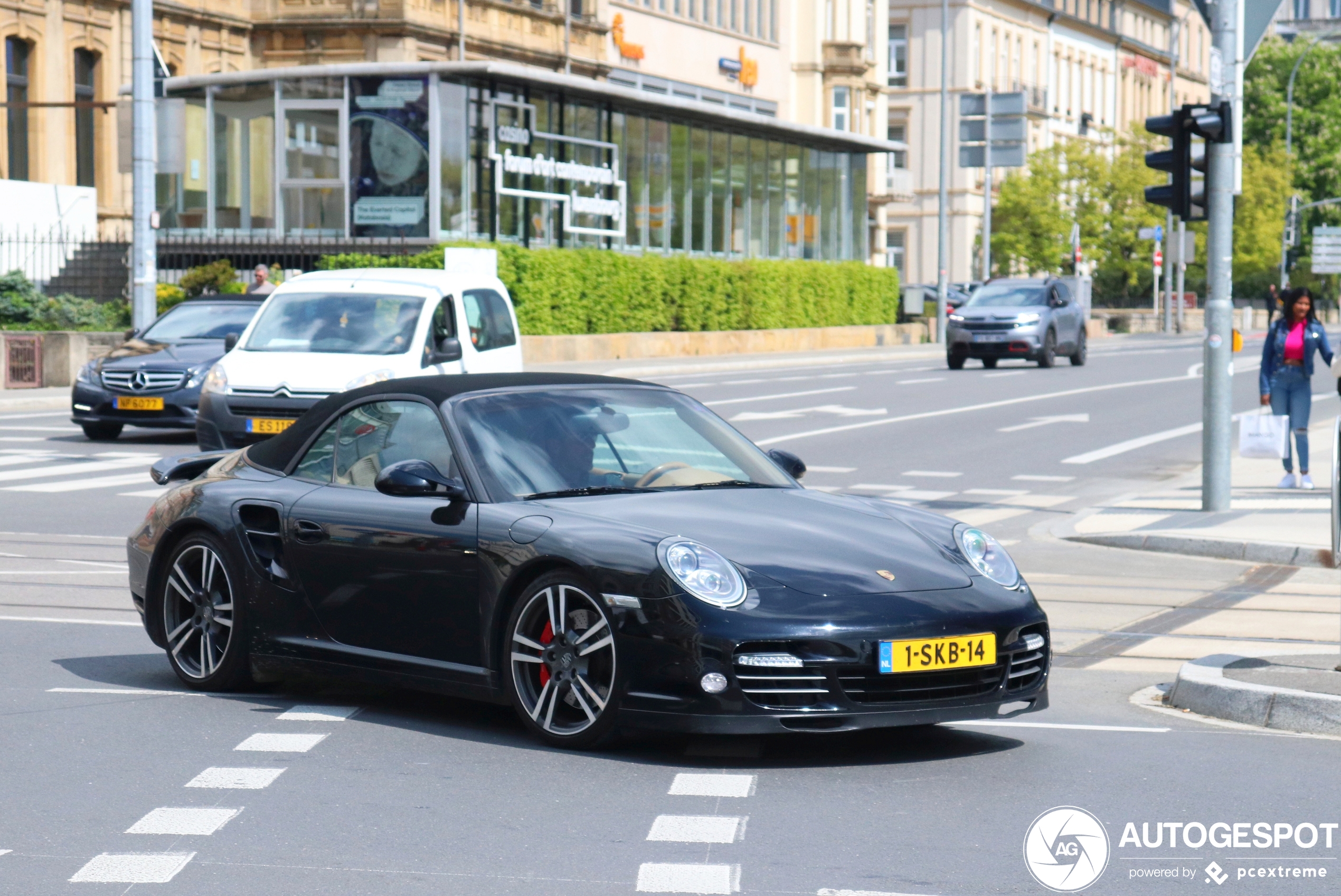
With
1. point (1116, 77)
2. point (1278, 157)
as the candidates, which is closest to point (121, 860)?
point (1278, 157)

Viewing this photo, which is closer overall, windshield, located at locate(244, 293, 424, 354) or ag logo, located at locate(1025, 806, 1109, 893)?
ag logo, located at locate(1025, 806, 1109, 893)

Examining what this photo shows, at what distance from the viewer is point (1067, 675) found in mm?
8789

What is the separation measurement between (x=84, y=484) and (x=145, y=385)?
4.00m

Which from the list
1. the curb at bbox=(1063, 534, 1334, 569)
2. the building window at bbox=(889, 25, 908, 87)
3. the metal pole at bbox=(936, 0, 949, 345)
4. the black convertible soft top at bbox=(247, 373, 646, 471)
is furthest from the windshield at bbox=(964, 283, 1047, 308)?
the building window at bbox=(889, 25, 908, 87)

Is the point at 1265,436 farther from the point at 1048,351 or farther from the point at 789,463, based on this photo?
the point at 1048,351

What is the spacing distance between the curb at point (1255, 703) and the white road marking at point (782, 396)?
18850 millimetres

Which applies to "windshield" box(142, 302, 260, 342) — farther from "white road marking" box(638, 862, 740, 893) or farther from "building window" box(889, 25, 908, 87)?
"building window" box(889, 25, 908, 87)

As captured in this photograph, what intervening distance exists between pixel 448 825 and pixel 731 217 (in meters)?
49.5

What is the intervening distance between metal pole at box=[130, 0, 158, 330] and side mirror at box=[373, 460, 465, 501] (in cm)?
2223

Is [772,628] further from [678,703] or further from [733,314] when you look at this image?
[733,314]

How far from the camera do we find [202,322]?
22.4m

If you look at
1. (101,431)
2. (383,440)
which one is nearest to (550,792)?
(383,440)

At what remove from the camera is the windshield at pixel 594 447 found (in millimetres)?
7211

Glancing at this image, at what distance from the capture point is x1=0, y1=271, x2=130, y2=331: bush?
1255 inches
